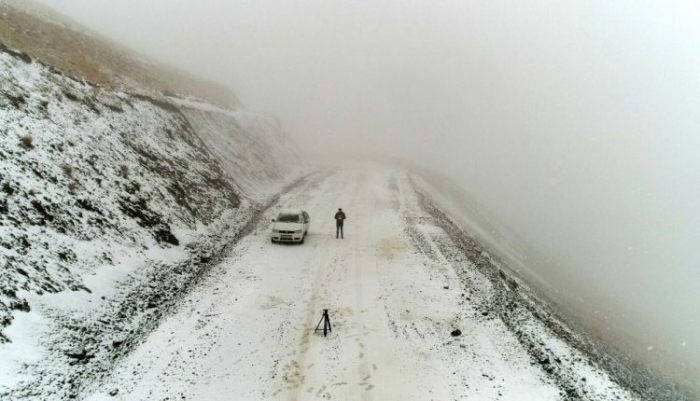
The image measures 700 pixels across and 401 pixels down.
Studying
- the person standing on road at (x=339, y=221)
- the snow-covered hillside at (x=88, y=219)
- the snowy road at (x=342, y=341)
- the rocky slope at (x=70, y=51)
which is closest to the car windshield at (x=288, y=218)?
the person standing on road at (x=339, y=221)

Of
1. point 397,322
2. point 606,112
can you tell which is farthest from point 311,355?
point 606,112

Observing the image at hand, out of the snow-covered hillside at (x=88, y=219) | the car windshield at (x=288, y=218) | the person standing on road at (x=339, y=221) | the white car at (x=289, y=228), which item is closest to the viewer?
the snow-covered hillside at (x=88, y=219)

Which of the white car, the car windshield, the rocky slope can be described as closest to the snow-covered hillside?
the rocky slope

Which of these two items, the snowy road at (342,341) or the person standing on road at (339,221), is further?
the person standing on road at (339,221)

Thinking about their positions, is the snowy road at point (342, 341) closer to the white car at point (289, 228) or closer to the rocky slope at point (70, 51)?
the white car at point (289, 228)

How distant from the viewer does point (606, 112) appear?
179875 millimetres

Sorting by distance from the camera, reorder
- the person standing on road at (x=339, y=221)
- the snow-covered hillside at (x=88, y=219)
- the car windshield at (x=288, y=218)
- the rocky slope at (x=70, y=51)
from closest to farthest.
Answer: the snow-covered hillside at (x=88, y=219) → the car windshield at (x=288, y=218) → the person standing on road at (x=339, y=221) → the rocky slope at (x=70, y=51)

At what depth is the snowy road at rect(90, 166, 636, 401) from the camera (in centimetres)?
989

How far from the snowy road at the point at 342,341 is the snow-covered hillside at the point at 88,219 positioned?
4.31 ft

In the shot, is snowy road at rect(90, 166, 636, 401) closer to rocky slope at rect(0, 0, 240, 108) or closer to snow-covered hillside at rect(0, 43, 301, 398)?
snow-covered hillside at rect(0, 43, 301, 398)

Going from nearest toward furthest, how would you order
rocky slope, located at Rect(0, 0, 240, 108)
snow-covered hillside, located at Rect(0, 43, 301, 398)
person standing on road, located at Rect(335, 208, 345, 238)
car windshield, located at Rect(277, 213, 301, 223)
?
snow-covered hillside, located at Rect(0, 43, 301, 398) < car windshield, located at Rect(277, 213, 301, 223) < person standing on road, located at Rect(335, 208, 345, 238) < rocky slope, located at Rect(0, 0, 240, 108)

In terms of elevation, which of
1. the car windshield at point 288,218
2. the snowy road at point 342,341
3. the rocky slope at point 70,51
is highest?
the rocky slope at point 70,51

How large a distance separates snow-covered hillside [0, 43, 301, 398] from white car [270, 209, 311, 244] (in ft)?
8.63

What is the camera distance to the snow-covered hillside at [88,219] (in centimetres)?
1005
